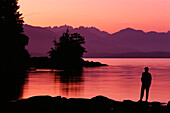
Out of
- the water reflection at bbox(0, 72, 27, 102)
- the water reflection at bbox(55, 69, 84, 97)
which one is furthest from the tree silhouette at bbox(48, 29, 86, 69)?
the water reflection at bbox(0, 72, 27, 102)

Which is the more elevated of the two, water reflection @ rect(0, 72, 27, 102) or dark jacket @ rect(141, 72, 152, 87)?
dark jacket @ rect(141, 72, 152, 87)

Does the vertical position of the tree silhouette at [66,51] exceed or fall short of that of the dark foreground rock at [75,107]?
it exceeds it

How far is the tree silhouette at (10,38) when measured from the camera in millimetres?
100312

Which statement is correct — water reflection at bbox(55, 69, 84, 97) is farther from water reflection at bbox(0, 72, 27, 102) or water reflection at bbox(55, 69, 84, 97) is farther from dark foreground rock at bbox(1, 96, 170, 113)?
dark foreground rock at bbox(1, 96, 170, 113)

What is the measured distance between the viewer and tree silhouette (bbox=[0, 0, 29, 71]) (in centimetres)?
10031

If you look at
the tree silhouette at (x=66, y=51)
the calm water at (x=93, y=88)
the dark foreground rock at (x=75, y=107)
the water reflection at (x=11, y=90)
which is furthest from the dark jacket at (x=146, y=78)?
the tree silhouette at (x=66, y=51)

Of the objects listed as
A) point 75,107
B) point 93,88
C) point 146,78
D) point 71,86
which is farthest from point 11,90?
point 146,78

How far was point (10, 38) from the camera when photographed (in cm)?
10119

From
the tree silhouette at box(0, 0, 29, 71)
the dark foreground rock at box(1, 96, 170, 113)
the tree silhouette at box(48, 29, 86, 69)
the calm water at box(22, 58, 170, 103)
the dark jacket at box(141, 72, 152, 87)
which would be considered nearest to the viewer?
the dark foreground rock at box(1, 96, 170, 113)

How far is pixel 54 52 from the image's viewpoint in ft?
541

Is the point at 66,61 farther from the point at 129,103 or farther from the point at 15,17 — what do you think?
the point at 129,103

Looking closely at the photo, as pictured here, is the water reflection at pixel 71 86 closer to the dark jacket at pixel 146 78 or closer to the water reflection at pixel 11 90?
the water reflection at pixel 11 90

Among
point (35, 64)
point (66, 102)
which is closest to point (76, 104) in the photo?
point (66, 102)

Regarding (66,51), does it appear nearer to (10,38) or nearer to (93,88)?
(10,38)
